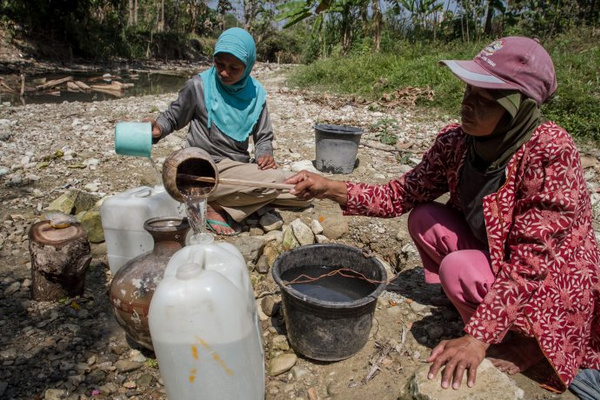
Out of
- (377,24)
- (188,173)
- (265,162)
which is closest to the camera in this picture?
(188,173)

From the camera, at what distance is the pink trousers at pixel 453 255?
178 cm

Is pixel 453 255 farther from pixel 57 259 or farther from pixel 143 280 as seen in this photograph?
pixel 57 259

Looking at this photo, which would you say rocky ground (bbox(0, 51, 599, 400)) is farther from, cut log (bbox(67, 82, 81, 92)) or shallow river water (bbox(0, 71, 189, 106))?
cut log (bbox(67, 82, 81, 92))

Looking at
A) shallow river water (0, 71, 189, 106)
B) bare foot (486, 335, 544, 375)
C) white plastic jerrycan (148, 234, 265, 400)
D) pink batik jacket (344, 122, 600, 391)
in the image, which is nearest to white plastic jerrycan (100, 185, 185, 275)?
white plastic jerrycan (148, 234, 265, 400)

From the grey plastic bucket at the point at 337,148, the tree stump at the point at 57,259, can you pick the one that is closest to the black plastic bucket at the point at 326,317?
the tree stump at the point at 57,259

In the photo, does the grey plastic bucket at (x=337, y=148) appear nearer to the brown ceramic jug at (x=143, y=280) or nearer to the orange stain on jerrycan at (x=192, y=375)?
the brown ceramic jug at (x=143, y=280)

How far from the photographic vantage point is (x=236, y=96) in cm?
330

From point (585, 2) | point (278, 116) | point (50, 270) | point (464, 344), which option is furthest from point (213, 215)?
point (585, 2)

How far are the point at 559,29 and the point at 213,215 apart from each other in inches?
404

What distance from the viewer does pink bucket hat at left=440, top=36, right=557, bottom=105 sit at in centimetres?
152

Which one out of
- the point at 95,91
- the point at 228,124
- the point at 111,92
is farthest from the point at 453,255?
the point at 95,91

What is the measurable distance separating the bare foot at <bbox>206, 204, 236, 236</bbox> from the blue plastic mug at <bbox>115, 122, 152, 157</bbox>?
0.74 meters

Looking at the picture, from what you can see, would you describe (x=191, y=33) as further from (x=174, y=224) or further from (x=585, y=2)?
(x=174, y=224)

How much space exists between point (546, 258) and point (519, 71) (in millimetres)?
680
